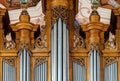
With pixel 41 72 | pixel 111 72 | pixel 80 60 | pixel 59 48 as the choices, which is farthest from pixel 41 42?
pixel 111 72

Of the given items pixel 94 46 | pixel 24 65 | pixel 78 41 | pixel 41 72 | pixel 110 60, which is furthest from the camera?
pixel 78 41

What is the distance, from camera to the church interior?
24.5 meters

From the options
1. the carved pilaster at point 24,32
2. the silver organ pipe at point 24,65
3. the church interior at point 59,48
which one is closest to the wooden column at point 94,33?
the church interior at point 59,48

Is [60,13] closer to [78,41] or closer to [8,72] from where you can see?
[78,41]

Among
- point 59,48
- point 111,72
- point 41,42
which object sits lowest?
point 111,72

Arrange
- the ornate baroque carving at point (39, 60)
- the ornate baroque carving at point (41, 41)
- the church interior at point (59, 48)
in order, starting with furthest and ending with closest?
the ornate baroque carving at point (41, 41) < the ornate baroque carving at point (39, 60) < the church interior at point (59, 48)

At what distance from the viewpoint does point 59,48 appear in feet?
80.7

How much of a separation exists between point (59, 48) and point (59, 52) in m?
0.12

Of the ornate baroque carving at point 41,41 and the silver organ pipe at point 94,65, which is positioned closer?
the silver organ pipe at point 94,65

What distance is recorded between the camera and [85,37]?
82.5 ft

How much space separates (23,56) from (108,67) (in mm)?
2438

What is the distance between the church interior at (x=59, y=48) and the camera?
2455 cm

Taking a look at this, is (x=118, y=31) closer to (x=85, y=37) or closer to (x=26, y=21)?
(x=85, y=37)

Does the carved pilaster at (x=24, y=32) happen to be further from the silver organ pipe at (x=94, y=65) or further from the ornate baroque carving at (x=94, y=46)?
the silver organ pipe at (x=94, y=65)
